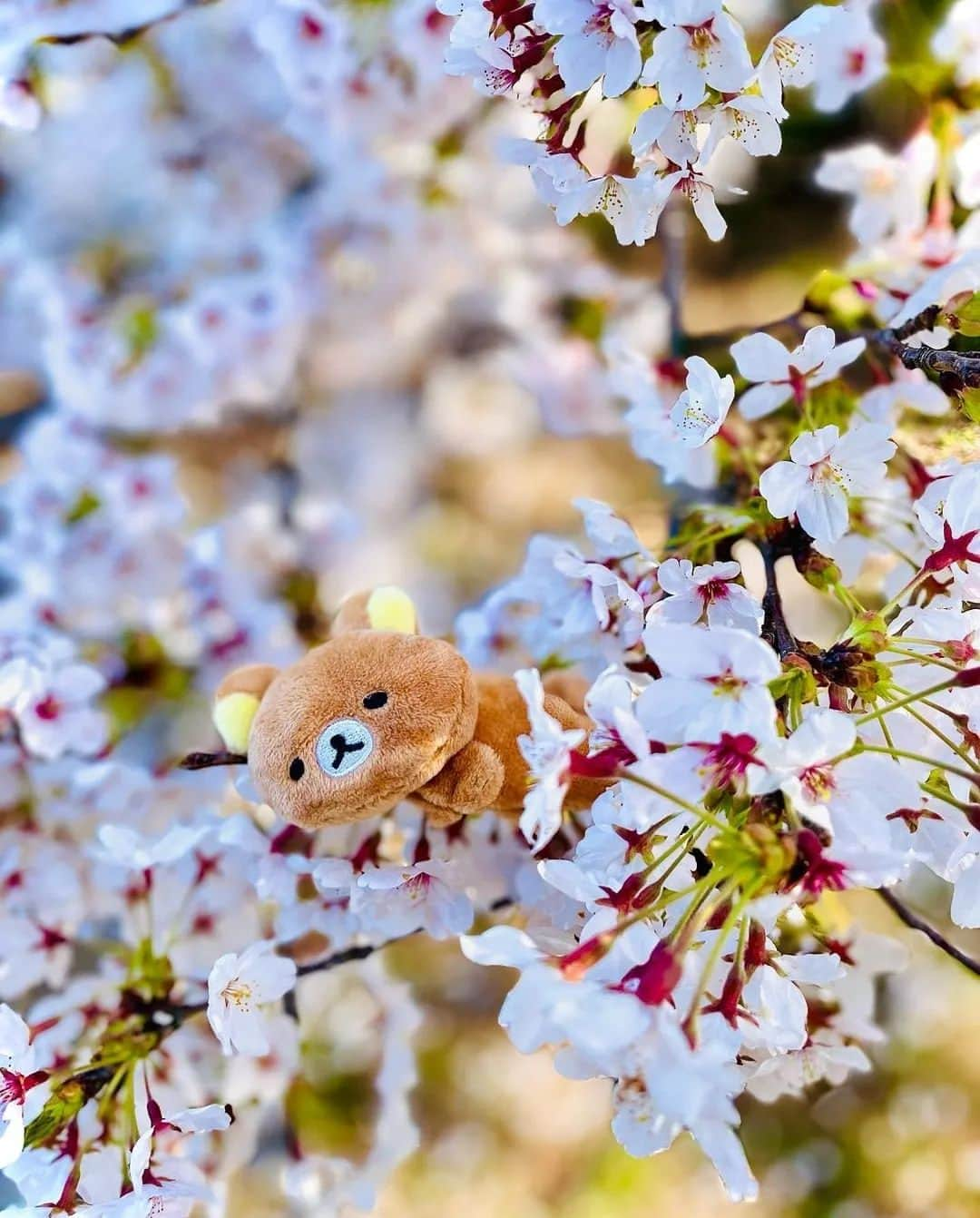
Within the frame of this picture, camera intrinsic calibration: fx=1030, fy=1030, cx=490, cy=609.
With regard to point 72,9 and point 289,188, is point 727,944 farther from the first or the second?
point 289,188

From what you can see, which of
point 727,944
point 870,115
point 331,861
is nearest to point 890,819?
point 727,944

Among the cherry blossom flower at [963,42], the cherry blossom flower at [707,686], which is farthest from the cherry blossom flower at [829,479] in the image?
the cherry blossom flower at [963,42]

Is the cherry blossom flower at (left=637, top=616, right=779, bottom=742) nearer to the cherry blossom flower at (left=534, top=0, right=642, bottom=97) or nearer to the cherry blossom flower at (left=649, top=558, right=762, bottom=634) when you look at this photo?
the cherry blossom flower at (left=649, top=558, right=762, bottom=634)

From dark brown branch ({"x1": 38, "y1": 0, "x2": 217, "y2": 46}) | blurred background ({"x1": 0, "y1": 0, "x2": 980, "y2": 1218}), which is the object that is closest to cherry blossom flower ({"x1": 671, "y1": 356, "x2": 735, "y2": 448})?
blurred background ({"x1": 0, "y1": 0, "x2": 980, "y2": 1218})

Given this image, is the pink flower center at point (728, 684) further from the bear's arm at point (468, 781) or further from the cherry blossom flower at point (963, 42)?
the cherry blossom flower at point (963, 42)

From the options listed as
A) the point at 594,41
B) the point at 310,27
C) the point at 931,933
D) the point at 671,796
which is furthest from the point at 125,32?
the point at 931,933

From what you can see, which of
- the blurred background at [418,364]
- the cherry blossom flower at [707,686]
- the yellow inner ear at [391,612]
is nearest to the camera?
the cherry blossom flower at [707,686]
